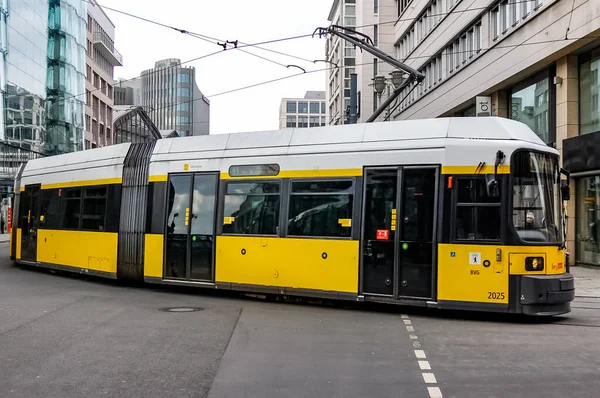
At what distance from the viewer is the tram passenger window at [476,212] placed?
9531 mm

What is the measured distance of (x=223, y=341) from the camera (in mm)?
7973

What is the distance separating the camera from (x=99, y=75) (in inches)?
3123

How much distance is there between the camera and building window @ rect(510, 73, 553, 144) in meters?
21.9

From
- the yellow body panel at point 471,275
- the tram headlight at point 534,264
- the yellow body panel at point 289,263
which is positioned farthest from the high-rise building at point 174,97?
the tram headlight at point 534,264

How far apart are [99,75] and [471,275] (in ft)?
253

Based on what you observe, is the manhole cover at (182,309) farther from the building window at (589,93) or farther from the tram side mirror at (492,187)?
the building window at (589,93)

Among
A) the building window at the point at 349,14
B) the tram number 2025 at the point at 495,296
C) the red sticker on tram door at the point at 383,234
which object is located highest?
the building window at the point at 349,14

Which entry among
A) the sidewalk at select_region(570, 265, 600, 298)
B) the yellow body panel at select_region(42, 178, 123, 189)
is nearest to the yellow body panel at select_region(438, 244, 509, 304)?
the sidewalk at select_region(570, 265, 600, 298)

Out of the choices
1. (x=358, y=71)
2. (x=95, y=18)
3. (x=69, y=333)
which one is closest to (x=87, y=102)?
(x=95, y=18)

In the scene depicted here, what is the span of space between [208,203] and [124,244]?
2713 mm

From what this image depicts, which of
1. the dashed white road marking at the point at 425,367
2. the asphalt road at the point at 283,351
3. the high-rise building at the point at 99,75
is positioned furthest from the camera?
the high-rise building at the point at 99,75

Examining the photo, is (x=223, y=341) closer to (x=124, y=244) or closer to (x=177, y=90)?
(x=124, y=244)

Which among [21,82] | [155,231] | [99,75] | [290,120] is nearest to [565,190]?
[155,231]

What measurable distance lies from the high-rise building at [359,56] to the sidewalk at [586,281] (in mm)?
18310
